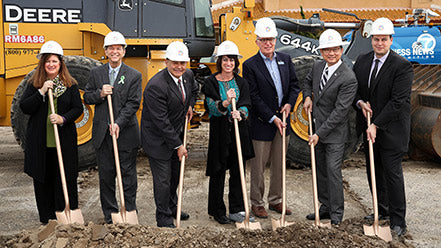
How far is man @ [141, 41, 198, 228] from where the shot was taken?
5.36m

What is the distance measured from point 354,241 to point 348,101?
56.4 inches

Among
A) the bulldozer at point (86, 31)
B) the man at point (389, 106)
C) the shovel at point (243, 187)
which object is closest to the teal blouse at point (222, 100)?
the shovel at point (243, 187)

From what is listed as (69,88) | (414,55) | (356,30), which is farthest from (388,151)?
(414,55)

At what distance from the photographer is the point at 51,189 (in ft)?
19.0

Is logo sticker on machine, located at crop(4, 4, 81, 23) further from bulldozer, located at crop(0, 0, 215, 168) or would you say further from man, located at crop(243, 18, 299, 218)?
man, located at crop(243, 18, 299, 218)

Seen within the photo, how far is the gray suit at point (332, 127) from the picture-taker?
5.60 metres

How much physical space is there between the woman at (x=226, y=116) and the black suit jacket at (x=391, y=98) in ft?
3.87

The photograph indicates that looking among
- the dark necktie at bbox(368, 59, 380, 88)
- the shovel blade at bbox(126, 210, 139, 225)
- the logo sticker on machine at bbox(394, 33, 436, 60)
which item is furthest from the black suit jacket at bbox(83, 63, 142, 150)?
the logo sticker on machine at bbox(394, 33, 436, 60)

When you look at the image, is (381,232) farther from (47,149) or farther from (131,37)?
(131,37)

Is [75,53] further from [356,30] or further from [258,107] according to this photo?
[356,30]

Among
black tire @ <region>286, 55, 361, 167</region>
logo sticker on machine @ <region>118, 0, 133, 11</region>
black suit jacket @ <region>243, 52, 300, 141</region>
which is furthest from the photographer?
logo sticker on machine @ <region>118, 0, 133, 11</region>

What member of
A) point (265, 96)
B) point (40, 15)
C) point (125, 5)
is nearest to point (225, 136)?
point (265, 96)

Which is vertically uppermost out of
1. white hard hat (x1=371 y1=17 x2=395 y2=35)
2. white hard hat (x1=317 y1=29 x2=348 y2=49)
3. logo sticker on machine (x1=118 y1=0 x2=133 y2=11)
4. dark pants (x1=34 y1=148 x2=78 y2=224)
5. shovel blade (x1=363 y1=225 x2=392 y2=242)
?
logo sticker on machine (x1=118 y1=0 x2=133 y2=11)

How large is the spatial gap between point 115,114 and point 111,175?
60cm
